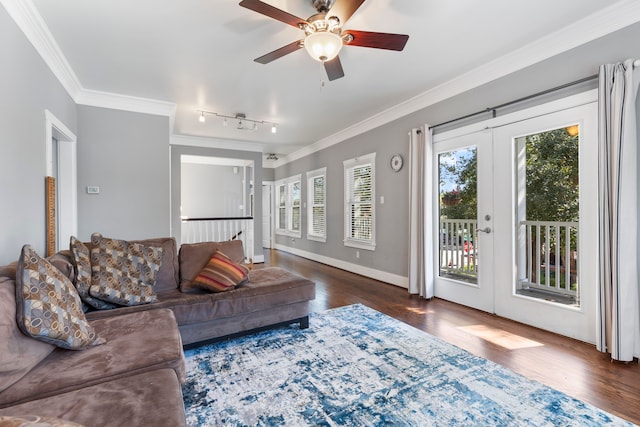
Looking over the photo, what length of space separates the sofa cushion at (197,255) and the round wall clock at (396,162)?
2.61 m

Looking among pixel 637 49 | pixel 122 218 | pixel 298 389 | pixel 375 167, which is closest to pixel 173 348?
pixel 298 389

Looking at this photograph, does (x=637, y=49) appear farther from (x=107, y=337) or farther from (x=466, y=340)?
(x=107, y=337)

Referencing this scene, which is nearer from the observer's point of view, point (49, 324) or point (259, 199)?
point (49, 324)

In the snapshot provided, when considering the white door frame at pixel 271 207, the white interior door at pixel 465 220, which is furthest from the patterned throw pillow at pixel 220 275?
the white door frame at pixel 271 207

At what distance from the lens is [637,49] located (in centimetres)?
226

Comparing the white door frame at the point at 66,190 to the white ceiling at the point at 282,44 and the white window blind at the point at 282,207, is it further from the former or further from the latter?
the white window blind at the point at 282,207

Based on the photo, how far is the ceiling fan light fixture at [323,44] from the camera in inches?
79.7

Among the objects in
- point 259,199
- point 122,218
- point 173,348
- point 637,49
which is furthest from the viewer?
point 259,199

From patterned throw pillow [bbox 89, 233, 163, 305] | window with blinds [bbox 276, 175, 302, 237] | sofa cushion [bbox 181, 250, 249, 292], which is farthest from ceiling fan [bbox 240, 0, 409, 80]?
window with blinds [bbox 276, 175, 302, 237]

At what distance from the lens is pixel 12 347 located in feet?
4.26

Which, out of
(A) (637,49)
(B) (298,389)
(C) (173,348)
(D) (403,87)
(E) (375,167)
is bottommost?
(B) (298,389)

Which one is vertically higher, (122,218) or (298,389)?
(122,218)

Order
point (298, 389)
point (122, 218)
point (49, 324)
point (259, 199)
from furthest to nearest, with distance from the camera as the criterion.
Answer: point (259, 199)
point (122, 218)
point (298, 389)
point (49, 324)

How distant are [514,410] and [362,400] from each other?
85cm
